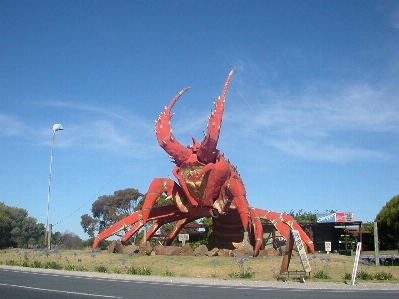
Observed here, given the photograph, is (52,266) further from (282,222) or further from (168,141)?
(282,222)

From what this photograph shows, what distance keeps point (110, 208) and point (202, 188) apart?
43.1 meters

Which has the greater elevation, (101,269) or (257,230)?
(257,230)

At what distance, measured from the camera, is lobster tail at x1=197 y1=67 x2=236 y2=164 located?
2411cm

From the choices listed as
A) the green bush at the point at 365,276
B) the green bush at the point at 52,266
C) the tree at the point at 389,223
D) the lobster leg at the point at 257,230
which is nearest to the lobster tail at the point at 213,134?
the lobster leg at the point at 257,230

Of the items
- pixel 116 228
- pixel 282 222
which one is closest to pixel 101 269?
pixel 116 228

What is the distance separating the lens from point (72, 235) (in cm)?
7944

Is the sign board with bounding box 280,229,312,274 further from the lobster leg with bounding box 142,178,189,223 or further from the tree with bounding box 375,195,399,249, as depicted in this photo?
the tree with bounding box 375,195,399,249

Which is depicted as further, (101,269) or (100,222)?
(100,222)

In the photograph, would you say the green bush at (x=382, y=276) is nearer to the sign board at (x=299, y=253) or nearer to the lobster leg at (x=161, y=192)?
the sign board at (x=299, y=253)

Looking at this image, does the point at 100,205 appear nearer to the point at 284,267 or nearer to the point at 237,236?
the point at 237,236

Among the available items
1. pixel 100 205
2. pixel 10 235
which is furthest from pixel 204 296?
pixel 100 205

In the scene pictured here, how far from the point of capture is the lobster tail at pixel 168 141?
2611cm

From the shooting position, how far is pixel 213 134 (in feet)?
79.1

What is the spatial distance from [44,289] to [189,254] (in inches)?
523
